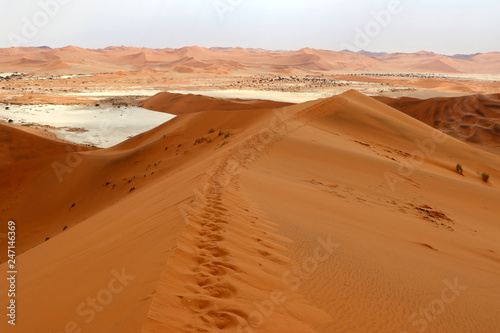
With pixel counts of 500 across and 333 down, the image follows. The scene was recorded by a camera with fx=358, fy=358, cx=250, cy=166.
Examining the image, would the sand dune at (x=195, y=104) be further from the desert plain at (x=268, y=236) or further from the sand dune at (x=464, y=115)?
the desert plain at (x=268, y=236)

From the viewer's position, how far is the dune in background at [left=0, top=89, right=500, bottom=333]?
2.91 m

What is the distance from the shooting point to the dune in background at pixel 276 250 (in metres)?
2.91

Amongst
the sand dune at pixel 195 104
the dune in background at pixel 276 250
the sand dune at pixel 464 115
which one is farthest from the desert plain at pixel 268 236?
the sand dune at pixel 195 104

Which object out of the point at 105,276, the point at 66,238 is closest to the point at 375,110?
the point at 66,238

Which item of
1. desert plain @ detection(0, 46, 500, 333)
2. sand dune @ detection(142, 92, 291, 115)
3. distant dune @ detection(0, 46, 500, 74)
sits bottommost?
desert plain @ detection(0, 46, 500, 333)

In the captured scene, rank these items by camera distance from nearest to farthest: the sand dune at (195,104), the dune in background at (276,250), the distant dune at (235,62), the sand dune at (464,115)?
the dune in background at (276,250) < the sand dune at (464,115) < the sand dune at (195,104) < the distant dune at (235,62)

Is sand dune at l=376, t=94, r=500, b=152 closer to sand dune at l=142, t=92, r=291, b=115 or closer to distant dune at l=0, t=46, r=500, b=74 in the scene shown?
sand dune at l=142, t=92, r=291, b=115

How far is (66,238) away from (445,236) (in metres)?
6.49

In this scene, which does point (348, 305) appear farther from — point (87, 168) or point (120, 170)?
point (87, 168)

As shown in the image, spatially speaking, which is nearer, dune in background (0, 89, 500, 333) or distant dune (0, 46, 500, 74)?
dune in background (0, 89, 500, 333)

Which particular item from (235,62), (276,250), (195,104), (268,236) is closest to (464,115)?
(195,104)

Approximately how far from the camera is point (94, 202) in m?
11.3

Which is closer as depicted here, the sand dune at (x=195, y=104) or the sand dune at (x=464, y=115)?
the sand dune at (x=464, y=115)

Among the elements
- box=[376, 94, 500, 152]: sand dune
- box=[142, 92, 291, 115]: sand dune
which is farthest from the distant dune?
box=[376, 94, 500, 152]: sand dune
